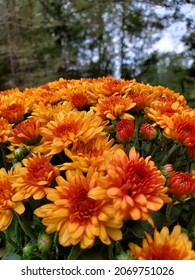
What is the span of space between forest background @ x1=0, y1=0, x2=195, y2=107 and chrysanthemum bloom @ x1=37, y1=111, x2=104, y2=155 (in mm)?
4047

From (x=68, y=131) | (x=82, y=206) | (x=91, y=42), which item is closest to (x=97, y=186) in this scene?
(x=82, y=206)

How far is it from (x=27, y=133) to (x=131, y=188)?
0.97ft

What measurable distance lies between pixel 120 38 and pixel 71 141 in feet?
16.6

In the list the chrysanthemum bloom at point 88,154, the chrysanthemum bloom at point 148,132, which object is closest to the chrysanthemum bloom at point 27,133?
the chrysanthemum bloom at point 88,154

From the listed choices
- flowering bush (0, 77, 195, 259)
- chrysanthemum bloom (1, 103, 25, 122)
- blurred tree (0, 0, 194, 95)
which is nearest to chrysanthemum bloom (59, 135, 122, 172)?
flowering bush (0, 77, 195, 259)

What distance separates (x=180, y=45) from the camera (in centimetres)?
496

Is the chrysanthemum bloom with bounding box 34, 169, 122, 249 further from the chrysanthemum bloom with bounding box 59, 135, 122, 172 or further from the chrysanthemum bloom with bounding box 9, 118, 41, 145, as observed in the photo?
the chrysanthemum bloom with bounding box 9, 118, 41, 145

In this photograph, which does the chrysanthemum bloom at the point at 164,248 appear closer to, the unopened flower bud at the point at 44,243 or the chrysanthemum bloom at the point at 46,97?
the unopened flower bud at the point at 44,243

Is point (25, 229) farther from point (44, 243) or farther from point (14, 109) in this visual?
point (14, 109)

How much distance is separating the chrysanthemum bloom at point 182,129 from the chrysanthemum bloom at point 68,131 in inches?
5.0

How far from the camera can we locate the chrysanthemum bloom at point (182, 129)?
73 centimetres

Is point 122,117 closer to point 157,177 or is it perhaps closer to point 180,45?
point 157,177
